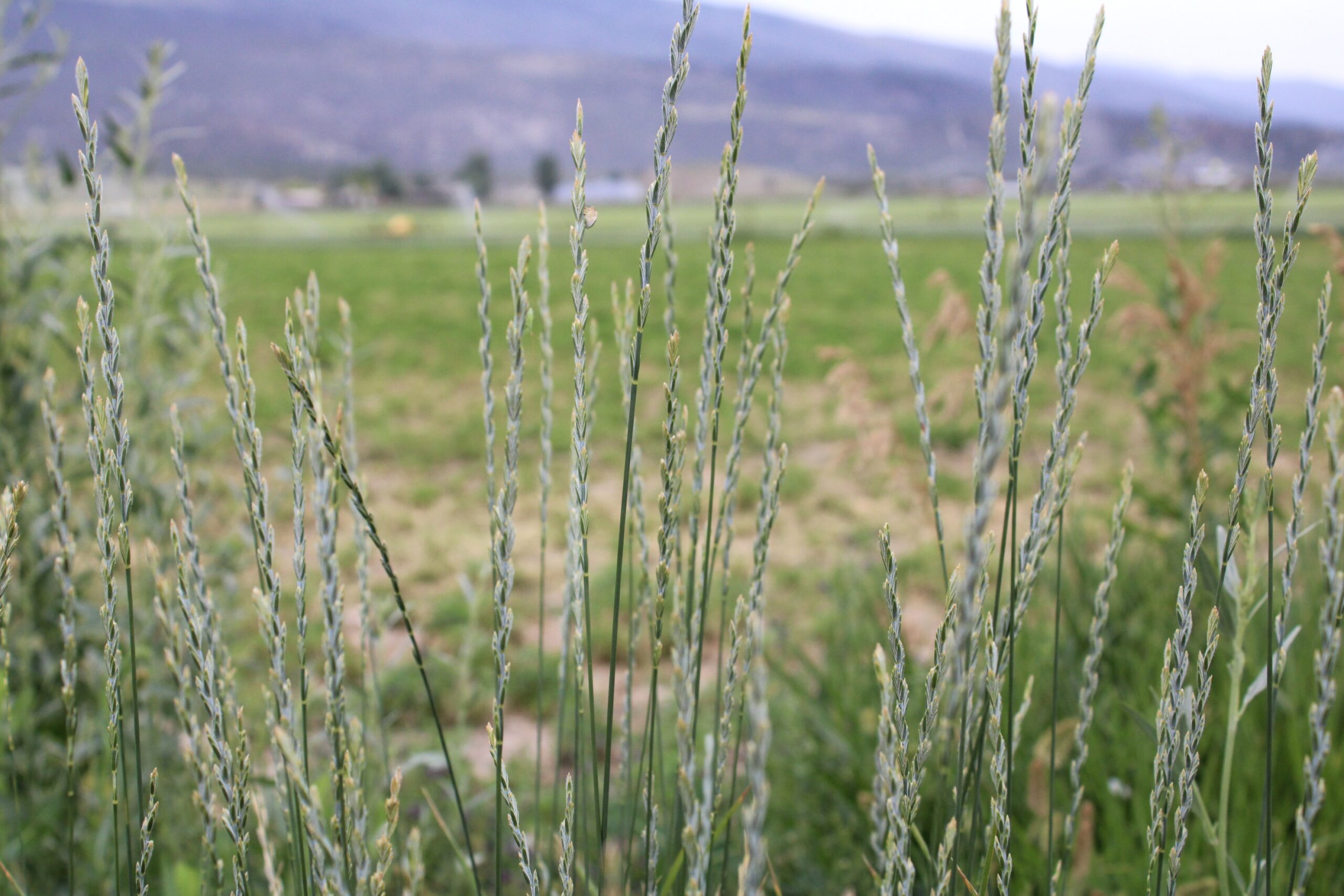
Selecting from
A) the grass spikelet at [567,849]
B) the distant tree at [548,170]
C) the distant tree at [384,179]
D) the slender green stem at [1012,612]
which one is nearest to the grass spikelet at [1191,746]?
the slender green stem at [1012,612]

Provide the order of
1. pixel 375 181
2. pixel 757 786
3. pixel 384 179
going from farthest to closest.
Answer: pixel 384 179 → pixel 375 181 → pixel 757 786

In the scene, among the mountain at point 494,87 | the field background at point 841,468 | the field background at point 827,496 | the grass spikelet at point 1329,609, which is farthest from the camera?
the mountain at point 494,87

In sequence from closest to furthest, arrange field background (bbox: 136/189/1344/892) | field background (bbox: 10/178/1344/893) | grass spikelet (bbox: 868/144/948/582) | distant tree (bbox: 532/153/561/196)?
Answer: grass spikelet (bbox: 868/144/948/582) → field background (bbox: 10/178/1344/893) → field background (bbox: 136/189/1344/892) → distant tree (bbox: 532/153/561/196)

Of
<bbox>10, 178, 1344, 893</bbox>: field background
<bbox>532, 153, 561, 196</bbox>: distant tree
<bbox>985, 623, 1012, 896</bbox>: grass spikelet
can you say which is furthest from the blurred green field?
<bbox>985, 623, 1012, 896</bbox>: grass spikelet

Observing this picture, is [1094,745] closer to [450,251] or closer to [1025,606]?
[1025,606]

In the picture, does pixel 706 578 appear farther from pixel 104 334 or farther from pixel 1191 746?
pixel 104 334

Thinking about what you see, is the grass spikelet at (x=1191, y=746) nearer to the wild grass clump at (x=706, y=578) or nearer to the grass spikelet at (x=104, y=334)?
the wild grass clump at (x=706, y=578)

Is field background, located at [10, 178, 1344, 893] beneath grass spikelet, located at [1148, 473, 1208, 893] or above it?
beneath

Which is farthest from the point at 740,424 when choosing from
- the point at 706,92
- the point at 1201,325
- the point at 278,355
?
the point at 706,92

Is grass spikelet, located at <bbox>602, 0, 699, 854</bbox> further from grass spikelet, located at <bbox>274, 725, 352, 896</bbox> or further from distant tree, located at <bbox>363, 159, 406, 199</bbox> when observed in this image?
distant tree, located at <bbox>363, 159, 406, 199</bbox>

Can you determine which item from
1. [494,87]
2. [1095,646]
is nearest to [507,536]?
[1095,646]

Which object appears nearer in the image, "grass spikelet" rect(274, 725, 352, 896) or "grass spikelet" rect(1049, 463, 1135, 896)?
"grass spikelet" rect(274, 725, 352, 896)

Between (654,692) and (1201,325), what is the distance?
331 centimetres

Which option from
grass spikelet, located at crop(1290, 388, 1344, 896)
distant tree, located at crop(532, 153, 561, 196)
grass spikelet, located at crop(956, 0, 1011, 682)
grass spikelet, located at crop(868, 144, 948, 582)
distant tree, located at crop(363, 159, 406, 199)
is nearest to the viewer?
grass spikelet, located at crop(956, 0, 1011, 682)
